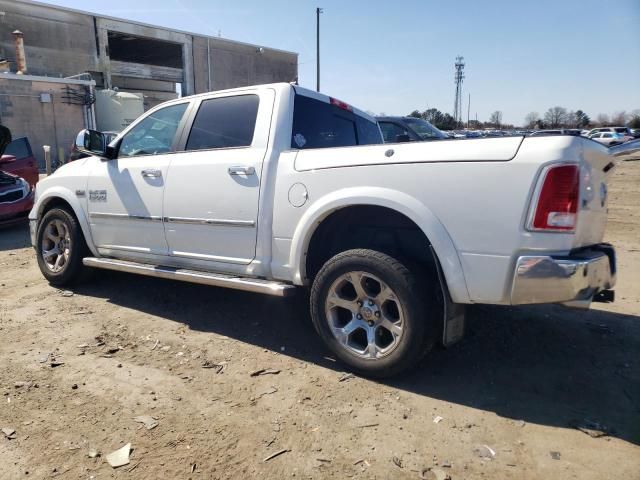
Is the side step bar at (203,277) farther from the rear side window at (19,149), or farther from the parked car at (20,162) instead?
the rear side window at (19,149)

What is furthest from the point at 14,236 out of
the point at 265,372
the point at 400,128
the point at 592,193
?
the point at 592,193

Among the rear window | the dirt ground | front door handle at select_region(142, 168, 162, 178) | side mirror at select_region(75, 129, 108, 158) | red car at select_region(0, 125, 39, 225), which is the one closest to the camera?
the dirt ground

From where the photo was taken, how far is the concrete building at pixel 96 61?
23.4 metres

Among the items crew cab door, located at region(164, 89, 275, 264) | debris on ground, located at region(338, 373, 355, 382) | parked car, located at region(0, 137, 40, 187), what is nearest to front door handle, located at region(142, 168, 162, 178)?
crew cab door, located at region(164, 89, 275, 264)

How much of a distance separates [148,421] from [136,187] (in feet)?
7.63

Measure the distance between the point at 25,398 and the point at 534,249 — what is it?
3.18m

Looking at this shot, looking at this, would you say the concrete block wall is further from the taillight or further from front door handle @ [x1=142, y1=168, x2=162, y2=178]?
the taillight

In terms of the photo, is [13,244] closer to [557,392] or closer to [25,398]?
[25,398]

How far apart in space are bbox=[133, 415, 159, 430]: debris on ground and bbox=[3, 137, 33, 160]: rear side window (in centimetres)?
946

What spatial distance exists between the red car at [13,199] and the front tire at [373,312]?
304 inches

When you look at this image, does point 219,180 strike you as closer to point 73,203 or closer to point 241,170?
point 241,170

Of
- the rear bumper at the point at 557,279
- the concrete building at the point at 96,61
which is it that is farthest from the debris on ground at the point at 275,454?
the concrete building at the point at 96,61

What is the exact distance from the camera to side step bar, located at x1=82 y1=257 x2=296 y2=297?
3347 mm

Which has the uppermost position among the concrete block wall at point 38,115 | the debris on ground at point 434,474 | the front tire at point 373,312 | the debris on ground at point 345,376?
the concrete block wall at point 38,115
